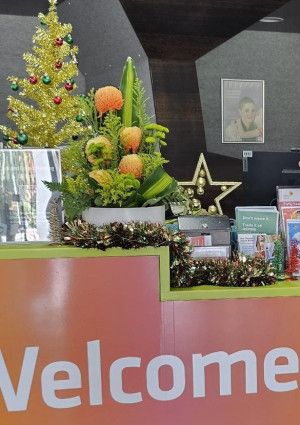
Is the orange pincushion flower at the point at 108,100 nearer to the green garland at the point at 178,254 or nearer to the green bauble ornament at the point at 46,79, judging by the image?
the green garland at the point at 178,254

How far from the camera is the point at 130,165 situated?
65.9 inches

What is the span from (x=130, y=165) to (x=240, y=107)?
347 cm

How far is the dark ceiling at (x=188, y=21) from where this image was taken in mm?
4285

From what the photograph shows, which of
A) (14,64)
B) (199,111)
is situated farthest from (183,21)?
(14,64)

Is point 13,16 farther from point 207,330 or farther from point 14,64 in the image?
point 207,330

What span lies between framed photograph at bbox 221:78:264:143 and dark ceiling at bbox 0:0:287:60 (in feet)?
1.62

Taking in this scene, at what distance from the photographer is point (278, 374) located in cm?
180

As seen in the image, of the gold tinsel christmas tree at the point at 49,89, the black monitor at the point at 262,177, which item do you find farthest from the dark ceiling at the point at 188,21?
the black monitor at the point at 262,177

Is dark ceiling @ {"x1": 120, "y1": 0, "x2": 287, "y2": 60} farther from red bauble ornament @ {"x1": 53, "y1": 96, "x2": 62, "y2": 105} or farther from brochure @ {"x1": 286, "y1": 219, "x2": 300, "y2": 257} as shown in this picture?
brochure @ {"x1": 286, "y1": 219, "x2": 300, "y2": 257}

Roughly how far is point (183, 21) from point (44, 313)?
10.8 feet

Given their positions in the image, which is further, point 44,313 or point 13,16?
point 13,16

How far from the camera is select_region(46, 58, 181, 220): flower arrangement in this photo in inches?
66.0

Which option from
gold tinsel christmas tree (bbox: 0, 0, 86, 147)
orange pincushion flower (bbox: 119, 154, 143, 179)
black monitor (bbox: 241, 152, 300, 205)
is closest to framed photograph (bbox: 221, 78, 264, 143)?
gold tinsel christmas tree (bbox: 0, 0, 86, 147)

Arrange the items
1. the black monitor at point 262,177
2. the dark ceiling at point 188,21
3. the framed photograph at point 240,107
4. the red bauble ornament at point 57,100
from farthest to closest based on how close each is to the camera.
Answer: the framed photograph at point 240,107
the dark ceiling at point 188,21
the red bauble ornament at point 57,100
the black monitor at point 262,177
